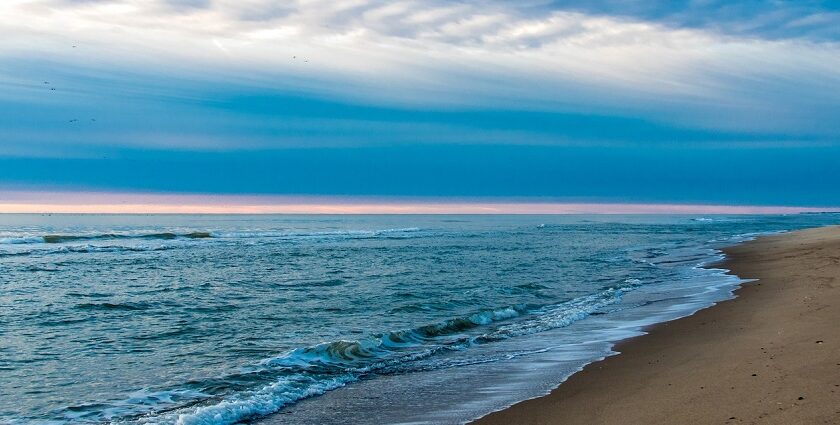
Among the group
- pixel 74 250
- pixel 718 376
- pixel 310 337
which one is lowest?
pixel 74 250

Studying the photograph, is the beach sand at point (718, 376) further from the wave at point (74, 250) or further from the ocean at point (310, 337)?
the wave at point (74, 250)

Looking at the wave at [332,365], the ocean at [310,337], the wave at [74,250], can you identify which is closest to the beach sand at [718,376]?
the ocean at [310,337]

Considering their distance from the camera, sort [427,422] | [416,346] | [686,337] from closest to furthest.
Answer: [427,422], [686,337], [416,346]

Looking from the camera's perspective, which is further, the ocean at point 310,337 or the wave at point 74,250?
the wave at point 74,250

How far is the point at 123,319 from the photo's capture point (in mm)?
16156

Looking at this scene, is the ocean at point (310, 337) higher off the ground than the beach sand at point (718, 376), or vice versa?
the beach sand at point (718, 376)

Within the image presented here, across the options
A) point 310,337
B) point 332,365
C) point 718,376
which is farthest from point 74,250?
point 718,376

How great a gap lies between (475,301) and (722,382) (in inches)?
463

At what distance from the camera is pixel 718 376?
342 inches

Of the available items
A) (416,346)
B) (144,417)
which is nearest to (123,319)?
(416,346)

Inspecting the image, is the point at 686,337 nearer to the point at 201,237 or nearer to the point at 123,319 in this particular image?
the point at 123,319

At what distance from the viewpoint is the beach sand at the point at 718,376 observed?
700 centimetres

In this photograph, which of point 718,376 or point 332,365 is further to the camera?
point 332,365

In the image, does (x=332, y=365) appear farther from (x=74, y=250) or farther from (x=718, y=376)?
Result: (x=74, y=250)
